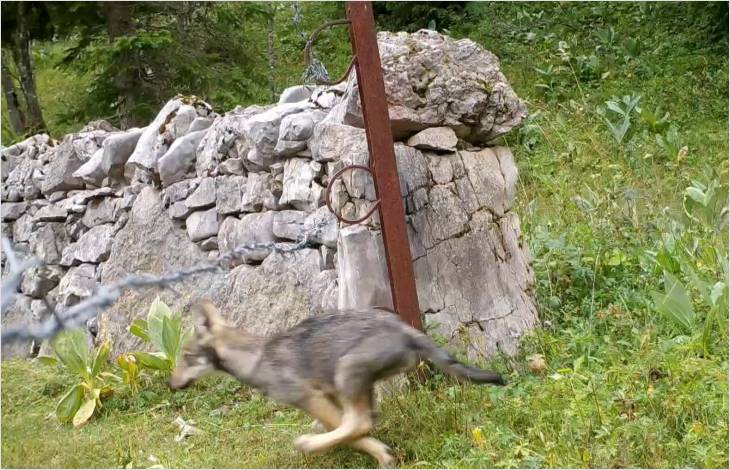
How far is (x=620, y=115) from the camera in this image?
11.3 metres

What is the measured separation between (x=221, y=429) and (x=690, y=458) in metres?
2.84

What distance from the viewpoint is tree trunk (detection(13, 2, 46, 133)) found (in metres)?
14.0

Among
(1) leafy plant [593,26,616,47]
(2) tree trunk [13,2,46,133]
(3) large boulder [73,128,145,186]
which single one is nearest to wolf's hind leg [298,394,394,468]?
(3) large boulder [73,128,145,186]

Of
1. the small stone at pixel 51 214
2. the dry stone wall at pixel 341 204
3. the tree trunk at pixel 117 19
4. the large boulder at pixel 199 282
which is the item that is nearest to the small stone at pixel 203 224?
the dry stone wall at pixel 341 204

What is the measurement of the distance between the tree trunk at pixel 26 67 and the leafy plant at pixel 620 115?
8.30m

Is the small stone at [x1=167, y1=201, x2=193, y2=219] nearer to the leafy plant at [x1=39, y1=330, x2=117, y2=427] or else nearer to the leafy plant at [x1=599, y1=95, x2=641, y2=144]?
the leafy plant at [x1=39, y1=330, x2=117, y2=427]

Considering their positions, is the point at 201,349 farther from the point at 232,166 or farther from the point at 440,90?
the point at 232,166

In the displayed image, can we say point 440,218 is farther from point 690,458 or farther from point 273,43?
point 273,43

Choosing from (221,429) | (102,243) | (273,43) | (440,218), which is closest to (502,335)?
(440,218)

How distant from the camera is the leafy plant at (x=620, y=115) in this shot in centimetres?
1014

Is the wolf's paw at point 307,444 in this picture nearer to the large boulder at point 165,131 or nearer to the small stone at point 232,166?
the small stone at point 232,166

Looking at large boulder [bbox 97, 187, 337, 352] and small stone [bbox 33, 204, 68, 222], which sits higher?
small stone [bbox 33, 204, 68, 222]

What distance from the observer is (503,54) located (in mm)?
15383

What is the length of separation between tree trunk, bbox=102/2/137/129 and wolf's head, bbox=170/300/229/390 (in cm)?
814
